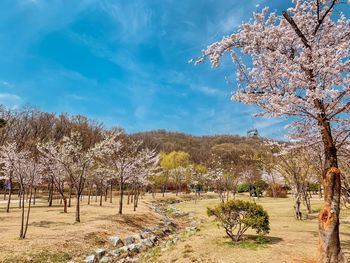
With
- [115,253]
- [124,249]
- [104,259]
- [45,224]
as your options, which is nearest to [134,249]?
[124,249]

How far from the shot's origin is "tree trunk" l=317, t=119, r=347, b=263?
398 inches

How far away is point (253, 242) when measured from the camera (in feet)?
52.2

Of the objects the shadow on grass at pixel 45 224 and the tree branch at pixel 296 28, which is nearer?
the tree branch at pixel 296 28

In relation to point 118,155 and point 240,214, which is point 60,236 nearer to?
point 240,214

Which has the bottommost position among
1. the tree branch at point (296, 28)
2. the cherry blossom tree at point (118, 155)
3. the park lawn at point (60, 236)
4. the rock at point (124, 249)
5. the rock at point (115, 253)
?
the rock at point (115, 253)

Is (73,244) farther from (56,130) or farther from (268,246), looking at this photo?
(56,130)

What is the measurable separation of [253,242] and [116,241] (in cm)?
915

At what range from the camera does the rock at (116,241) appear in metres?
19.7

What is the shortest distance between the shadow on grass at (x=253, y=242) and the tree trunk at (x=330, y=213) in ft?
15.8

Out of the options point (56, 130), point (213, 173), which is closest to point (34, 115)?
point (56, 130)

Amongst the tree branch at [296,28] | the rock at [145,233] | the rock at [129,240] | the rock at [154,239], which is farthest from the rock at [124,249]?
the tree branch at [296,28]

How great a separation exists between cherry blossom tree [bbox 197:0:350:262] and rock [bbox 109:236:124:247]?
13.2 metres

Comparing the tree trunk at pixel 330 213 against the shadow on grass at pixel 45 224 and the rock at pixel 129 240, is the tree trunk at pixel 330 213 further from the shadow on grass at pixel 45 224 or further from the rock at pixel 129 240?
the shadow on grass at pixel 45 224

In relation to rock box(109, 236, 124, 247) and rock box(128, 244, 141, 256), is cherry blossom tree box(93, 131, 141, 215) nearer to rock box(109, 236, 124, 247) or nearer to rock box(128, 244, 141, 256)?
rock box(109, 236, 124, 247)
